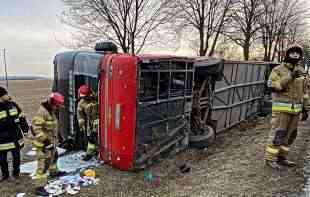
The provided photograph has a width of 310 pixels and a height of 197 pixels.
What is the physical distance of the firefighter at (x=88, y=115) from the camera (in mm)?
5883

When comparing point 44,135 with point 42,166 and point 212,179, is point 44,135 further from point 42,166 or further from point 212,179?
point 212,179

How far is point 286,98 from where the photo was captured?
4504 mm

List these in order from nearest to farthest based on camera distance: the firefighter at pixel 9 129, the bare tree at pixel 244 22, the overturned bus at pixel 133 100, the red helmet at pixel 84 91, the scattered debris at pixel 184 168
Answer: the firefighter at pixel 9 129 → the overturned bus at pixel 133 100 → the scattered debris at pixel 184 168 → the red helmet at pixel 84 91 → the bare tree at pixel 244 22

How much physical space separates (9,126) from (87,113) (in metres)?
1.55

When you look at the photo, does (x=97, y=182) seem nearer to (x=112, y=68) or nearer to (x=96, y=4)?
(x=112, y=68)

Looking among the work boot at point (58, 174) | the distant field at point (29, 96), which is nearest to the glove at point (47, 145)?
the work boot at point (58, 174)

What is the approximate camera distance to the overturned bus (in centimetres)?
506

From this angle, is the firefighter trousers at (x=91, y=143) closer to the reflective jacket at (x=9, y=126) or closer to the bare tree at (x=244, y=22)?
the reflective jacket at (x=9, y=126)

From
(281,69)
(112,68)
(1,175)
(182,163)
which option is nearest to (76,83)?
(112,68)

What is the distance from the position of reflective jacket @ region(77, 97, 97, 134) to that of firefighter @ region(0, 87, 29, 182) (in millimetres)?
1222

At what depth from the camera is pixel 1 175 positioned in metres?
5.23

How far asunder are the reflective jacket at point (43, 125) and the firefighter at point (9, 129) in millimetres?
650

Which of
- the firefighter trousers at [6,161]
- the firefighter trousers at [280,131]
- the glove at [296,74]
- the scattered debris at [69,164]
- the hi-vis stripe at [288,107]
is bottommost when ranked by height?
the scattered debris at [69,164]

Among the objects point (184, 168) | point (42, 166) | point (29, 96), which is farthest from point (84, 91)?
point (29, 96)
